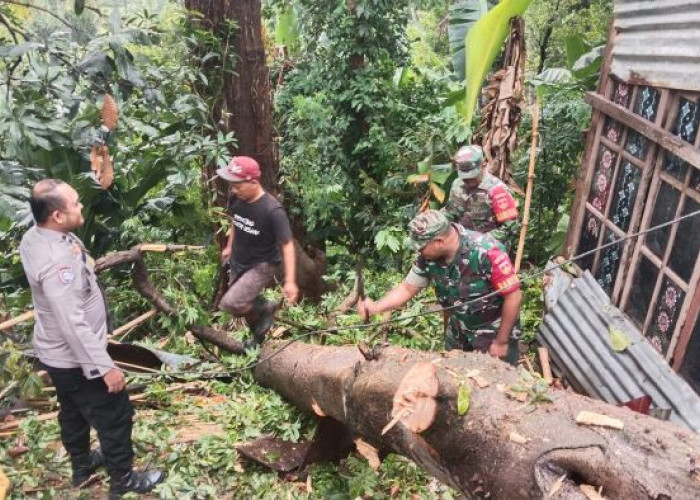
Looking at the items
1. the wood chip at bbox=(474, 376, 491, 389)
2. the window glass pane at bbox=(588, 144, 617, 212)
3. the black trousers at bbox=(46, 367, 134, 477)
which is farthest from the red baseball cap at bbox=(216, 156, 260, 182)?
the window glass pane at bbox=(588, 144, 617, 212)

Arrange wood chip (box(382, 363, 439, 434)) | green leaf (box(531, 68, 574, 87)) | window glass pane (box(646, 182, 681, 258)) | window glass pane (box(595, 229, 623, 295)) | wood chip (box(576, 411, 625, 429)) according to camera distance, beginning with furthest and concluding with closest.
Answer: green leaf (box(531, 68, 574, 87)) < window glass pane (box(595, 229, 623, 295)) < window glass pane (box(646, 182, 681, 258)) < wood chip (box(382, 363, 439, 434)) < wood chip (box(576, 411, 625, 429))

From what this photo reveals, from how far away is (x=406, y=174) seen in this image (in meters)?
7.78

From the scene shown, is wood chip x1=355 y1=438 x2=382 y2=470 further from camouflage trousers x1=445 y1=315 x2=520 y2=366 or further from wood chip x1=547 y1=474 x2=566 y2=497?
wood chip x1=547 y1=474 x2=566 y2=497

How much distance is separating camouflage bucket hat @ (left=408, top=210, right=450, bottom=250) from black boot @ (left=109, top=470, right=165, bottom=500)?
2.12 meters

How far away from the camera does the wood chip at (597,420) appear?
7.07 feet

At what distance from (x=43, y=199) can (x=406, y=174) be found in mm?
5464

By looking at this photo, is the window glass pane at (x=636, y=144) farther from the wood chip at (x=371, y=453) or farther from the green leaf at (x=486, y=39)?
the wood chip at (x=371, y=453)

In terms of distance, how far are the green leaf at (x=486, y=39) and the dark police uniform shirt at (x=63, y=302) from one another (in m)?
3.84

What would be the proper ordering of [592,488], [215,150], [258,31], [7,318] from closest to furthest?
[592,488]
[7,318]
[215,150]
[258,31]

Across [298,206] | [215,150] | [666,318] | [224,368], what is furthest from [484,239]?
[298,206]

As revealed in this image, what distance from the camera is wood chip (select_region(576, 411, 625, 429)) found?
2154 mm

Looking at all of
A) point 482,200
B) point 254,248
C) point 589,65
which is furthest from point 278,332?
point 589,65

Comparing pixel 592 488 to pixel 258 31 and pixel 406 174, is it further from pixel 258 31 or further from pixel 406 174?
pixel 406 174

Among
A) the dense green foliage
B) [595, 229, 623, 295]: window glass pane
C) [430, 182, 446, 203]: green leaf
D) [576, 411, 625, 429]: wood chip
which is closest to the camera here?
[576, 411, 625, 429]: wood chip
